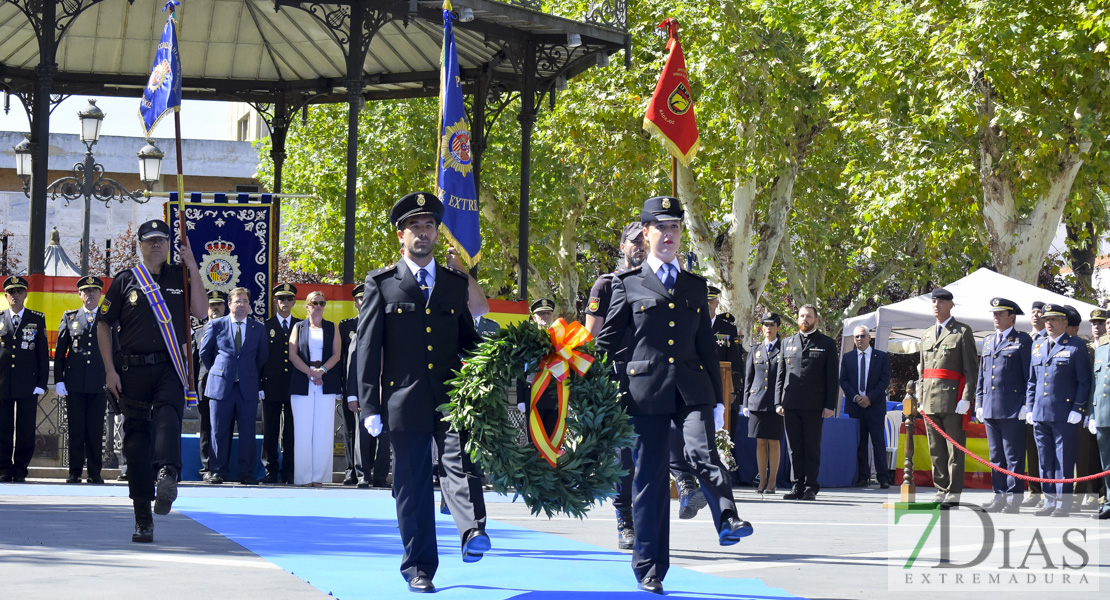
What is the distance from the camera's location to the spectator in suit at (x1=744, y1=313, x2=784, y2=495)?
51.4 feet

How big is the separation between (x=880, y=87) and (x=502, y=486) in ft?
56.1

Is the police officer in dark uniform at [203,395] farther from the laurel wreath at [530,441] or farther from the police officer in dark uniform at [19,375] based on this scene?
the laurel wreath at [530,441]

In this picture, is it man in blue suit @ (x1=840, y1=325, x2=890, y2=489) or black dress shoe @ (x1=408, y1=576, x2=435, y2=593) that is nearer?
black dress shoe @ (x1=408, y1=576, x2=435, y2=593)

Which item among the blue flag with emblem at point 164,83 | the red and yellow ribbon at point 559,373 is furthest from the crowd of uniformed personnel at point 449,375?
the blue flag with emblem at point 164,83

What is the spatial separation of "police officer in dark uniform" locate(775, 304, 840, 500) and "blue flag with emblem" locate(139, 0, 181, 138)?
7.40 m

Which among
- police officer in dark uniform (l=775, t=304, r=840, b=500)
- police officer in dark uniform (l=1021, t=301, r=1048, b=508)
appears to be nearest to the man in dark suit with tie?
police officer in dark uniform (l=775, t=304, r=840, b=500)

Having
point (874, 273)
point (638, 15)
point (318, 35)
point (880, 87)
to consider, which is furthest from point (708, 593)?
point (874, 273)

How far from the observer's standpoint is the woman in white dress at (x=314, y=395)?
15156 millimetres

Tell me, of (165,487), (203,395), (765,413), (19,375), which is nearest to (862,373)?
(765,413)

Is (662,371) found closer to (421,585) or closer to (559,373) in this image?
(559,373)

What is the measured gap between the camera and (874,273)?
43.6 metres

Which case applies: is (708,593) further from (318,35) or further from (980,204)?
(980,204)

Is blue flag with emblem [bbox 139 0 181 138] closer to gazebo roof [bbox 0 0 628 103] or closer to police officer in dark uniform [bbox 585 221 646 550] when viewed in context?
police officer in dark uniform [bbox 585 221 646 550]

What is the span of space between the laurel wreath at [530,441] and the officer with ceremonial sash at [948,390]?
7671mm
